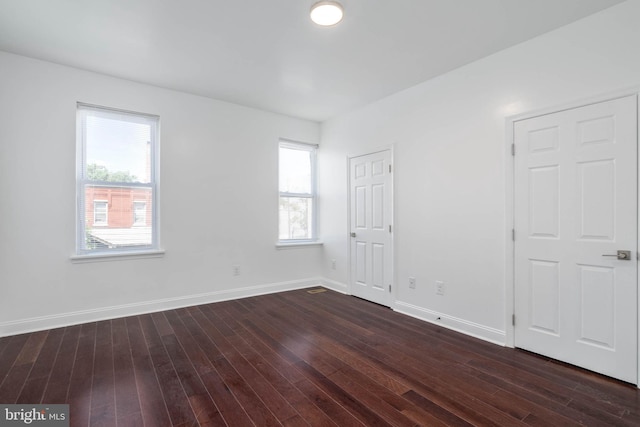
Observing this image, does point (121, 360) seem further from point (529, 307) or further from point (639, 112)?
point (639, 112)

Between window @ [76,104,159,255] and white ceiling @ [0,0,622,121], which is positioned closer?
white ceiling @ [0,0,622,121]

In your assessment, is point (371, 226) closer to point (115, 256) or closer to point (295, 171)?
point (295, 171)

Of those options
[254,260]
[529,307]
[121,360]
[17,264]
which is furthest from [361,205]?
[17,264]

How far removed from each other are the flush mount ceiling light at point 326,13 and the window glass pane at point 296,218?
295 cm

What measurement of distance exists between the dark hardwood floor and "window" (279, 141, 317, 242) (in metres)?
1.96

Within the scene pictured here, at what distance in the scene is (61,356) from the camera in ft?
8.61

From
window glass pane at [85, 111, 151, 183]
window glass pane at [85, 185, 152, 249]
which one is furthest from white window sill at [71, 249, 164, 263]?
window glass pane at [85, 111, 151, 183]

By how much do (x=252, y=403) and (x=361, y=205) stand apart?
119 inches

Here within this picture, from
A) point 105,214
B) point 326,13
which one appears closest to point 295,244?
point 105,214

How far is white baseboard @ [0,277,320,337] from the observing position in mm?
3126

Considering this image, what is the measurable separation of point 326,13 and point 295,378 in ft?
9.13

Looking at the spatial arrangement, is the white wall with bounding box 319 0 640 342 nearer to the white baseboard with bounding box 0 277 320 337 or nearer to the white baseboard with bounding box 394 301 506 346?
the white baseboard with bounding box 394 301 506 346

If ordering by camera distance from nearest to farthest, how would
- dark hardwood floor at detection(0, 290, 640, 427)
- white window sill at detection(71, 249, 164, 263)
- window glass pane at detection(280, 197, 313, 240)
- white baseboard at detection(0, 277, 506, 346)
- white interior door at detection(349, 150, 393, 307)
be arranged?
1. dark hardwood floor at detection(0, 290, 640, 427)
2. white baseboard at detection(0, 277, 506, 346)
3. white window sill at detection(71, 249, 164, 263)
4. white interior door at detection(349, 150, 393, 307)
5. window glass pane at detection(280, 197, 313, 240)

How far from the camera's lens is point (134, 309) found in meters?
3.68
